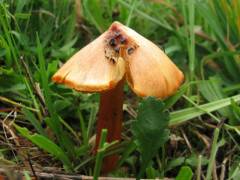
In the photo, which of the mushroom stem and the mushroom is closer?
the mushroom

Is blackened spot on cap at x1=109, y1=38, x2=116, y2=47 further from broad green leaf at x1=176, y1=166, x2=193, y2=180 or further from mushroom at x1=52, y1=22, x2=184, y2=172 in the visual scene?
broad green leaf at x1=176, y1=166, x2=193, y2=180

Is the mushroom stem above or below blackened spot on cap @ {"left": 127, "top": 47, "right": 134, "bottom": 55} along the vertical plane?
below

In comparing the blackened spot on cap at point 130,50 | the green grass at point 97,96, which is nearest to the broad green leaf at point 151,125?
the green grass at point 97,96

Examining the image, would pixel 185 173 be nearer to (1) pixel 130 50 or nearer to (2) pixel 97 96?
(1) pixel 130 50

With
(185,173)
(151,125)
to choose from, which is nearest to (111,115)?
(151,125)

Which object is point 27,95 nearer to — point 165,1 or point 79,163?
point 79,163

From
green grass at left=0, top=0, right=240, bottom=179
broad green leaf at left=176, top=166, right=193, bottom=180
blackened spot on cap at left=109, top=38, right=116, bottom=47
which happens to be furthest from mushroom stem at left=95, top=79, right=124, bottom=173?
broad green leaf at left=176, top=166, right=193, bottom=180

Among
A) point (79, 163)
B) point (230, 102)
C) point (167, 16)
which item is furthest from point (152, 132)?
point (167, 16)

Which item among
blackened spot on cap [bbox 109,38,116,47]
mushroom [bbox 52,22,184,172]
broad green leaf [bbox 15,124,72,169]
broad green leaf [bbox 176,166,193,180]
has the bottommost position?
broad green leaf [bbox 176,166,193,180]
